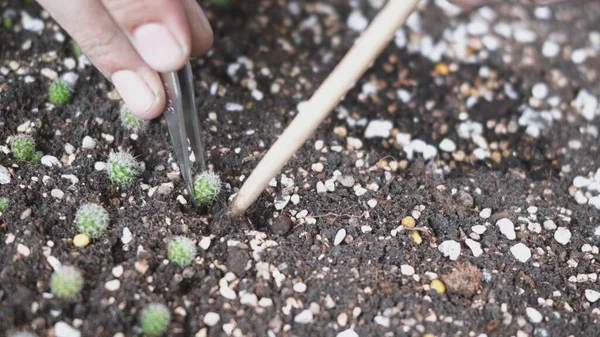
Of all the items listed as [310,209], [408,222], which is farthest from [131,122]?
[408,222]

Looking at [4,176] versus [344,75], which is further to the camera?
[4,176]

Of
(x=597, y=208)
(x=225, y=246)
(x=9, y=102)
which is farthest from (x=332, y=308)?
(x=9, y=102)

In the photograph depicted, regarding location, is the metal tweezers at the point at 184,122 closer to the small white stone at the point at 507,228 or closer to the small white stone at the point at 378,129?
the small white stone at the point at 378,129

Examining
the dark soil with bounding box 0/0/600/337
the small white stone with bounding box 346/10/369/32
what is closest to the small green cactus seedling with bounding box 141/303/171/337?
the dark soil with bounding box 0/0/600/337

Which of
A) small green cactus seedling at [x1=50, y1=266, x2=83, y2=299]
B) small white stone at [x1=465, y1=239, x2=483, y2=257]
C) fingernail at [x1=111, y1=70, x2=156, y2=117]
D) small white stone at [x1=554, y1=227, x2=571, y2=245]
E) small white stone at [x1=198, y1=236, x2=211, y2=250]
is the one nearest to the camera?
small green cactus seedling at [x1=50, y1=266, x2=83, y2=299]

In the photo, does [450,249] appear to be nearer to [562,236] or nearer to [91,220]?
[562,236]

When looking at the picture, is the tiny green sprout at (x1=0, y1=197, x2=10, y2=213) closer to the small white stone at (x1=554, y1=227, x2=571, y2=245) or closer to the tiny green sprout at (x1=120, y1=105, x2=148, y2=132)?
the tiny green sprout at (x1=120, y1=105, x2=148, y2=132)

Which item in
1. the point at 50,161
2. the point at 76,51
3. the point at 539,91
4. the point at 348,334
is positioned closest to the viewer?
the point at 348,334

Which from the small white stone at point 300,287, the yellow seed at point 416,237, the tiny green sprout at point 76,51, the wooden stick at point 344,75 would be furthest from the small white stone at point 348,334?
the tiny green sprout at point 76,51
